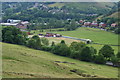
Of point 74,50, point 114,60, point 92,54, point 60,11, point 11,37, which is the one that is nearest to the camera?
point 114,60

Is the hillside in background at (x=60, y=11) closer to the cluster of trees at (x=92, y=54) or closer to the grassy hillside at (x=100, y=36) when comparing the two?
the grassy hillside at (x=100, y=36)

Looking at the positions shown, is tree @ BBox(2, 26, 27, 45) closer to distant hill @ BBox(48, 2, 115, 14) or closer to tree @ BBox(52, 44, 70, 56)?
tree @ BBox(52, 44, 70, 56)

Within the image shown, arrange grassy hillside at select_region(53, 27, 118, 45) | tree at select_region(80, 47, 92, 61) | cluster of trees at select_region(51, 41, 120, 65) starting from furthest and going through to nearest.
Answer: grassy hillside at select_region(53, 27, 118, 45), tree at select_region(80, 47, 92, 61), cluster of trees at select_region(51, 41, 120, 65)

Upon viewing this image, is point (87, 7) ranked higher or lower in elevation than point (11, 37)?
higher

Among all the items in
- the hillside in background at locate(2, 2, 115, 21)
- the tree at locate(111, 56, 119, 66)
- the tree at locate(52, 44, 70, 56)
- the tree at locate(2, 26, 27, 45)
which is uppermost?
the hillside in background at locate(2, 2, 115, 21)

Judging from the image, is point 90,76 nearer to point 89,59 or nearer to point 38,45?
point 89,59

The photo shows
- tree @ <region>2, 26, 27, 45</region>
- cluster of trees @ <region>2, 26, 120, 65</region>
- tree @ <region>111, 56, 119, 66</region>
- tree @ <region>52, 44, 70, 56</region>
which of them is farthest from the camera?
tree @ <region>2, 26, 27, 45</region>

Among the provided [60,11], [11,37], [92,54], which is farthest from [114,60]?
[60,11]

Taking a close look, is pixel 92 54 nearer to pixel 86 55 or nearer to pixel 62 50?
pixel 86 55

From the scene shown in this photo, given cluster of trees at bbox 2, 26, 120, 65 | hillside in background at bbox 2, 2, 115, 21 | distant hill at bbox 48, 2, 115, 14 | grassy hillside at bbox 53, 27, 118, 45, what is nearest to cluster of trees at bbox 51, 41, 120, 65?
cluster of trees at bbox 2, 26, 120, 65

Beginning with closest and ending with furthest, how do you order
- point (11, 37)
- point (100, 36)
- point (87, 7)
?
1. point (11, 37)
2. point (100, 36)
3. point (87, 7)

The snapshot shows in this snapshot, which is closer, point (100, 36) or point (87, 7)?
point (100, 36)

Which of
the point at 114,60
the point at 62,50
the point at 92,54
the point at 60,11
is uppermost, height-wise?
the point at 60,11
